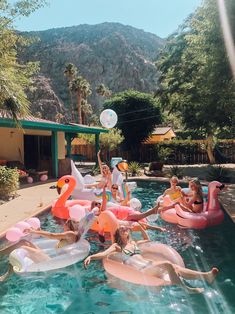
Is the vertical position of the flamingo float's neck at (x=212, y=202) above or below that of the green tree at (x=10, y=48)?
below

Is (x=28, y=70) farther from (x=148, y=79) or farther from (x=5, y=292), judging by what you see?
(x=148, y=79)

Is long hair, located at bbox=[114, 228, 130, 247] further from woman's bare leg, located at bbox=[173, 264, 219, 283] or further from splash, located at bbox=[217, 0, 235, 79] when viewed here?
splash, located at bbox=[217, 0, 235, 79]

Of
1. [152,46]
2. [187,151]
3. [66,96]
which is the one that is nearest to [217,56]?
[187,151]

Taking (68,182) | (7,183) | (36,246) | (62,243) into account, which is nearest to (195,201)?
(68,182)

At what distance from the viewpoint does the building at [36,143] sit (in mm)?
19609

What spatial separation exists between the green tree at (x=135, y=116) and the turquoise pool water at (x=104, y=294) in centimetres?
2875

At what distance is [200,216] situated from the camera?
32.1 feet

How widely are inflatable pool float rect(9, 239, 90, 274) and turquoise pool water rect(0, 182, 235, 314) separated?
0.47ft

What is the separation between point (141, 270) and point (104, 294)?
28.3 inches

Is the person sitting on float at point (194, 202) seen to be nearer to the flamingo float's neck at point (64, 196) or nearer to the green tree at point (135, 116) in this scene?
the flamingo float's neck at point (64, 196)

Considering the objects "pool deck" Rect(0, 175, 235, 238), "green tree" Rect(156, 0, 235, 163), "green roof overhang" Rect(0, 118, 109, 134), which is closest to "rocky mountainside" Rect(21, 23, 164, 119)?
"green tree" Rect(156, 0, 235, 163)

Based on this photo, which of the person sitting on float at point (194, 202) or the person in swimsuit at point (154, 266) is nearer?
the person in swimsuit at point (154, 266)

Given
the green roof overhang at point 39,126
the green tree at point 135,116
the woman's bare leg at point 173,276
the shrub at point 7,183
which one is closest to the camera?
the woman's bare leg at point 173,276

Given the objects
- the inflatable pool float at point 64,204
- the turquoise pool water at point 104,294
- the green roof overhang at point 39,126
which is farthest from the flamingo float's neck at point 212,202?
the green roof overhang at point 39,126
